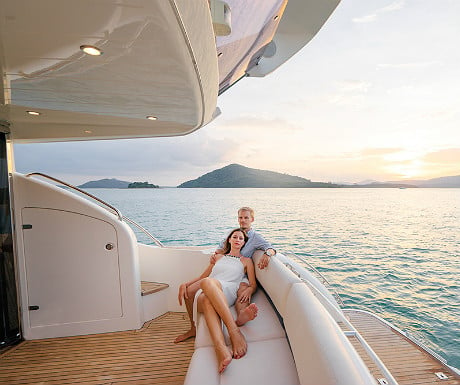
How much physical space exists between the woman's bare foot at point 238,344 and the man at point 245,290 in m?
0.17

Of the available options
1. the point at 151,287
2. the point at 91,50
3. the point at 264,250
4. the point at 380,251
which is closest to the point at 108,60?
the point at 91,50

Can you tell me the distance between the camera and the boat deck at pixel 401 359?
1897 millimetres

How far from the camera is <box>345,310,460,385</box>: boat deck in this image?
6.23 ft

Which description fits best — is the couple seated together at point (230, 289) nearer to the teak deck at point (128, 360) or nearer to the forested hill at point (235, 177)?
the teak deck at point (128, 360)

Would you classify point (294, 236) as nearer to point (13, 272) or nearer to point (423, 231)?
point (423, 231)

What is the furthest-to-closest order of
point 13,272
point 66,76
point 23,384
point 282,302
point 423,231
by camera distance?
point 423,231
point 13,272
point 23,384
point 282,302
point 66,76

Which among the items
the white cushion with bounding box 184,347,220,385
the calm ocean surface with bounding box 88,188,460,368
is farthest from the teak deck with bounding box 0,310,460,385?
the calm ocean surface with bounding box 88,188,460,368

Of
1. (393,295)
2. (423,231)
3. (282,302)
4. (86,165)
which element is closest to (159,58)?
(282,302)

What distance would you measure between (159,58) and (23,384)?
7.20ft

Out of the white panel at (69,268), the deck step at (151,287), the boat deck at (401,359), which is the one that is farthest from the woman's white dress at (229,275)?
the boat deck at (401,359)

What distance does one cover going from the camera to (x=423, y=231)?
16.9 m

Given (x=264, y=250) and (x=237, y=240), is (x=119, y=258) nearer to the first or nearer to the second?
(x=237, y=240)

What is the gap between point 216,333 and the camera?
1.47m

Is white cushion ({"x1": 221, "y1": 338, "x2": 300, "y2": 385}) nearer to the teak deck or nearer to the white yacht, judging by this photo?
the white yacht
